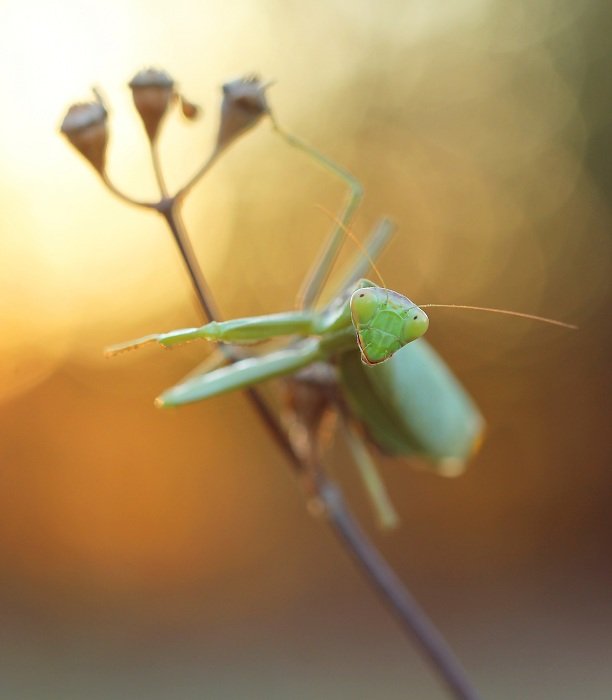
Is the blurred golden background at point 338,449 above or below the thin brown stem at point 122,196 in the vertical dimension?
below

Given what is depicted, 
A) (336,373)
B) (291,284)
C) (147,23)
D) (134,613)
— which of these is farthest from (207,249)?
(336,373)

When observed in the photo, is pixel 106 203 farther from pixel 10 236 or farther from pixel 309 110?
pixel 309 110

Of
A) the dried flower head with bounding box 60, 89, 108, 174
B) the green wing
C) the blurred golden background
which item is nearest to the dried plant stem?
the dried flower head with bounding box 60, 89, 108, 174

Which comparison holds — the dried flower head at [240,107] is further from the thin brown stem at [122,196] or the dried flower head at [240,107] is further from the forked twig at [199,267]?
the thin brown stem at [122,196]

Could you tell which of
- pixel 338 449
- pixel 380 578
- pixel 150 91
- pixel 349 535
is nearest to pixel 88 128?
pixel 150 91

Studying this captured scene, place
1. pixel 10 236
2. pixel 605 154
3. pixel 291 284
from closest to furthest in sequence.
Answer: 1. pixel 10 236
2. pixel 291 284
3. pixel 605 154

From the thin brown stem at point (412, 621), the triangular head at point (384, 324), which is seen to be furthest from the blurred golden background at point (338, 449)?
the thin brown stem at point (412, 621)

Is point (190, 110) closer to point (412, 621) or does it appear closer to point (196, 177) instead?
point (196, 177)
